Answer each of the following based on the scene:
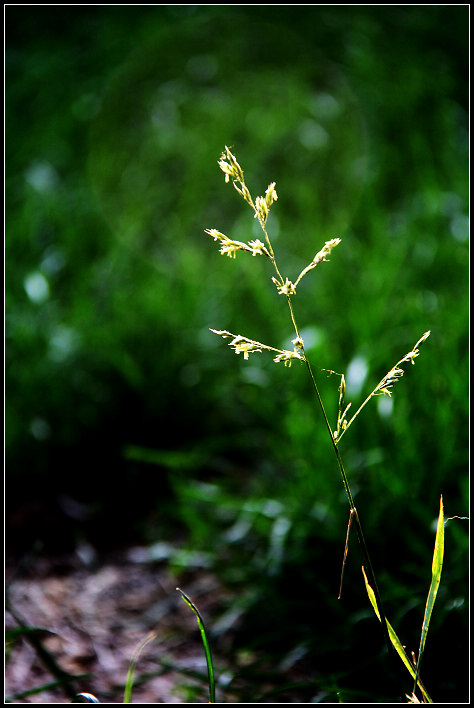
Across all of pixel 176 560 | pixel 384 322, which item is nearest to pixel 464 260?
pixel 384 322

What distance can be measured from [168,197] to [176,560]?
1.72 meters

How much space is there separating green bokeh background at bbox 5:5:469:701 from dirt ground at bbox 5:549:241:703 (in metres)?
0.09

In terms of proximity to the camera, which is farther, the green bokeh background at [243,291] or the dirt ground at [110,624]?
the green bokeh background at [243,291]

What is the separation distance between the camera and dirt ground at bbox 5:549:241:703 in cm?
107

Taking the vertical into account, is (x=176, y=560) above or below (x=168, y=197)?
below

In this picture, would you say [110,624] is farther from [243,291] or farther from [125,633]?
[243,291]

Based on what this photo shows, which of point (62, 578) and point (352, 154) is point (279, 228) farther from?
point (62, 578)

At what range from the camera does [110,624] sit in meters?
1.29

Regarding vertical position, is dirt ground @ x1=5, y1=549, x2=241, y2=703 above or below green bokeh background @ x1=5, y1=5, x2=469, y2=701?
below

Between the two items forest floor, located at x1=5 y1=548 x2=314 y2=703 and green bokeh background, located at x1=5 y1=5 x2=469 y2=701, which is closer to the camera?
forest floor, located at x1=5 y1=548 x2=314 y2=703

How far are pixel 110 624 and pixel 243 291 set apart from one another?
47.4 inches

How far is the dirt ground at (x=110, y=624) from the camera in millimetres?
1072

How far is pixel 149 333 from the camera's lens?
187cm

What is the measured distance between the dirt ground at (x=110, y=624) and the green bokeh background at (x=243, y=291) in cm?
9
